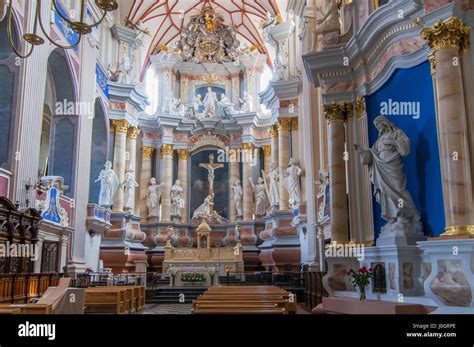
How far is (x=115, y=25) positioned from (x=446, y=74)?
1717 centimetres

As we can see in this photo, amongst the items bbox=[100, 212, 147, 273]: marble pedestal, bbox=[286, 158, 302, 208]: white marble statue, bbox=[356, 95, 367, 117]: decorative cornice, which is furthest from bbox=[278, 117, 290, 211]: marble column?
bbox=[356, 95, 367, 117]: decorative cornice

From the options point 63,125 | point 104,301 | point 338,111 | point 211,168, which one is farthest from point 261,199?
point 104,301

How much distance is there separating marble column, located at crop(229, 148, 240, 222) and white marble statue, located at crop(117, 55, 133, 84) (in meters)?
6.47

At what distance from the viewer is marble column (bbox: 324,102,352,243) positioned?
10.6 m

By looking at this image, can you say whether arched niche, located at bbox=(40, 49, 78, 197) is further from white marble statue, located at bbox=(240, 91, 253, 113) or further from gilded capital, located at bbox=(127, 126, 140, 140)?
white marble statue, located at bbox=(240, 91, 253, 113)

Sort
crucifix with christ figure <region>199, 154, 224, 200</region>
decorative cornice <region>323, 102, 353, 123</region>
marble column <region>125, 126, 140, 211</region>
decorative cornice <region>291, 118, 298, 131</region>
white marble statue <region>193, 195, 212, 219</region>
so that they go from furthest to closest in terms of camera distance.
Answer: crucifix with christ figure <region>199, 154, 224, 200</region> → white marble statue <region>193, 195, 212, 219</region> → marble column <region>125, 126, 140, 211</region> → decorative cornice <region>291, 118, 298, 131</region> → decorative cornice <region>323, 102, 353, 123</region>

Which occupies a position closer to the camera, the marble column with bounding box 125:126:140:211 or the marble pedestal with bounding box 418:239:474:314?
the marble pedestal with bounding box 418:239:474:314

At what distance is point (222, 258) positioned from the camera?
63.4 feet

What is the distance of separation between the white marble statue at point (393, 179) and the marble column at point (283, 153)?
1045 cm

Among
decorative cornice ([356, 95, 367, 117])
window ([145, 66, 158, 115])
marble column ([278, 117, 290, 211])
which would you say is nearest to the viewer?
decorative cornice ([356, 95, 367, 117])

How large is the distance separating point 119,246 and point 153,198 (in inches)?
167

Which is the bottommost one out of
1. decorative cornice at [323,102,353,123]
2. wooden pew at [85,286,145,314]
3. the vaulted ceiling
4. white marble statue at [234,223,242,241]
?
wooden pew at [85,286,145,314]
